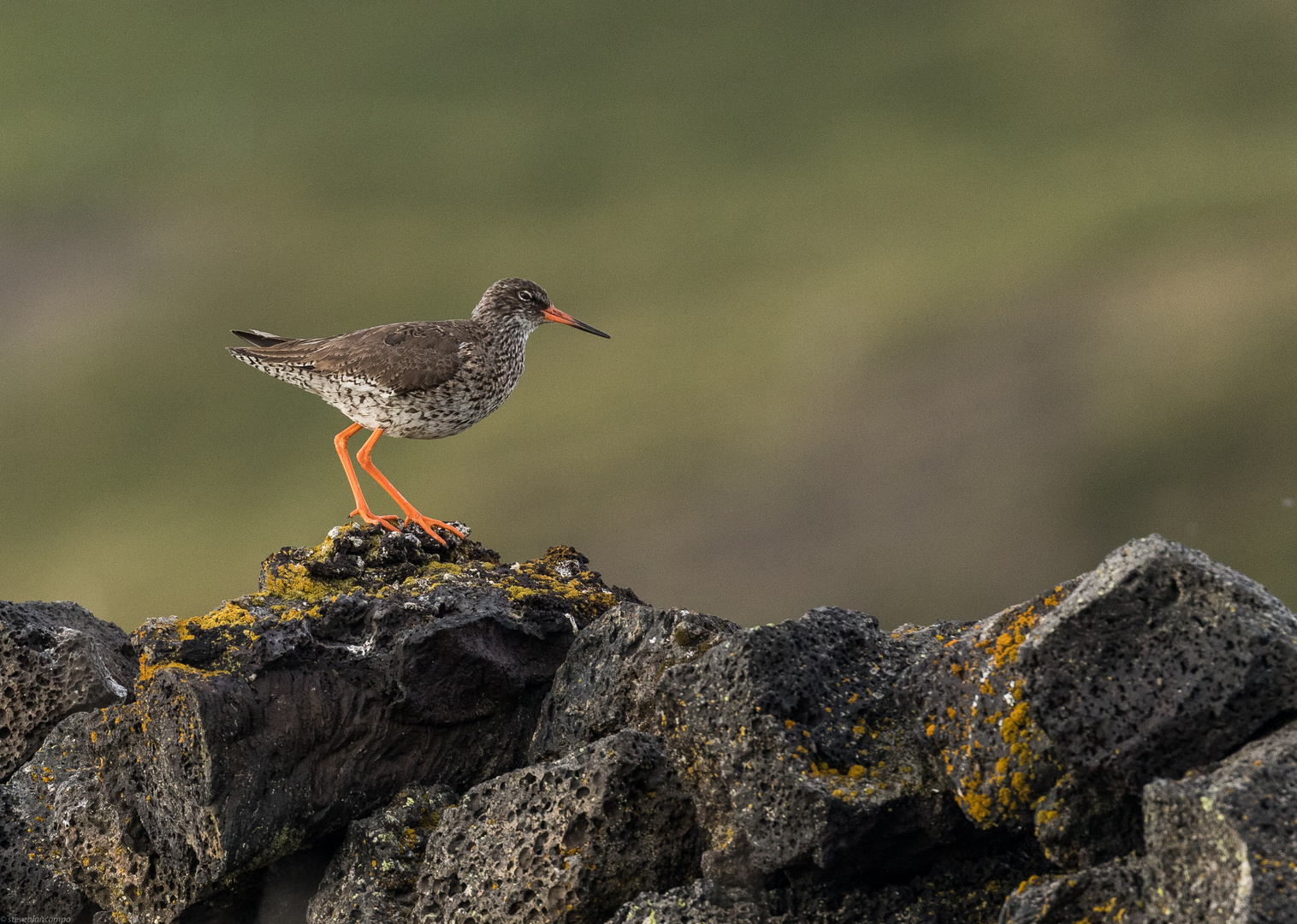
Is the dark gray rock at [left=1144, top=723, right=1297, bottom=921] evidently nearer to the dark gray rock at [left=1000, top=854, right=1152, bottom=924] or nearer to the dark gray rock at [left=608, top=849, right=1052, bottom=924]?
the dark gray rock at [left=1000, top=854, right=1152, bottom=924]

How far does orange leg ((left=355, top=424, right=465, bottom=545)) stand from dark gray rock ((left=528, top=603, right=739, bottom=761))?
213 cm

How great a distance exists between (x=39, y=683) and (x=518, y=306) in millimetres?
5030

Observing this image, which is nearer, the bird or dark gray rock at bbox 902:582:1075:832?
dark gray rock at bbox 902:582:1075:832

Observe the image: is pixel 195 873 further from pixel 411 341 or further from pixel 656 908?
pixel 411 341

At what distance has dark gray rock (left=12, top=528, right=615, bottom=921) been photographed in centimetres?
712

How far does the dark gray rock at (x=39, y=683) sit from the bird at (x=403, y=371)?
2.32 metres

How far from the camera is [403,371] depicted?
10.1 m

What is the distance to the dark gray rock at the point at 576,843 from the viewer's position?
6215 mm

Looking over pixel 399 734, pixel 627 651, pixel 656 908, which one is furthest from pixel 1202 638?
pixel 399 734

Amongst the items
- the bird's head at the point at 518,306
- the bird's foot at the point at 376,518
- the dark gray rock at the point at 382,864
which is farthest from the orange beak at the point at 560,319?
the dark gray rock at the point at 382,864

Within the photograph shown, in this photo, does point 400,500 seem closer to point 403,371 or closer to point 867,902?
point 403,371

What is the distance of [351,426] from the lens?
1104cm

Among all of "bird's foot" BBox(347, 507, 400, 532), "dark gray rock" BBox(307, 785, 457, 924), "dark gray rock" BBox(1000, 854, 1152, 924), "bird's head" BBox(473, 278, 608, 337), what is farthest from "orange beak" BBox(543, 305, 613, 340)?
"dark gray rock" BBox(1000, 854, 1152, 924)

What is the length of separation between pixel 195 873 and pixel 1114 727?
5177mm
